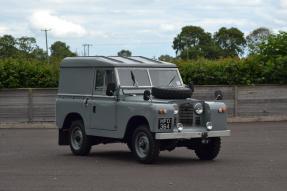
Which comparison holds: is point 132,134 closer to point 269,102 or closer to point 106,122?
point 106,122

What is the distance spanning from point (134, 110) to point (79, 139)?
2.79 metres

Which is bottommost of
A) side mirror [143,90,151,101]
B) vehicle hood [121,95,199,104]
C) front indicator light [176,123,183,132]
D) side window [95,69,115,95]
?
front indicator light [176,123,183,132]

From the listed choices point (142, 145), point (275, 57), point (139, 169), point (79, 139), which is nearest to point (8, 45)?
point (275, 57)

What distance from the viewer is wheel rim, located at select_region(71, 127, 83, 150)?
17281 millimetres

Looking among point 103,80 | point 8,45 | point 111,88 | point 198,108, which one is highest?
point 8,45

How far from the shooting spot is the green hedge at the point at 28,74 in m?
29.7

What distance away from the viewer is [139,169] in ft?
45.6

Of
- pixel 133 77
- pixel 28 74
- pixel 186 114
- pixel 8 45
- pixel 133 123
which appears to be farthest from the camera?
pixel 8 45

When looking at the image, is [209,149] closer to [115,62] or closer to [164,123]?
[164,123]

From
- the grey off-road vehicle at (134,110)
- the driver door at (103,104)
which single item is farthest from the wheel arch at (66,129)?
the driver door at (103,104)

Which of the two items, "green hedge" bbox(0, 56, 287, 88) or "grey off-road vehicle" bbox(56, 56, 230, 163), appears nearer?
"grey off-road vehicle" bbox(56, 56, 230, 163)

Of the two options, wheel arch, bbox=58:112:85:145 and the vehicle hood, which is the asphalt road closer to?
wheel arch, bbox=58:112:85:145

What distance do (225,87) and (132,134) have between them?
15740 millimetres

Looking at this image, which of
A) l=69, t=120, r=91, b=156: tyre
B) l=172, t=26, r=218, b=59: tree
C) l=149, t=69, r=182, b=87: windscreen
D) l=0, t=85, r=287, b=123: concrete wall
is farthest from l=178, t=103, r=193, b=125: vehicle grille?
l=172, t=26, r=218, b=59: tree
